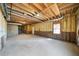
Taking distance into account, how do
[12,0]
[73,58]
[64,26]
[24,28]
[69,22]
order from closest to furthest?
[12,0] → [73,58] → [69,22] → [64,26] → [24,28]

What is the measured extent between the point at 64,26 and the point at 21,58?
3.32m

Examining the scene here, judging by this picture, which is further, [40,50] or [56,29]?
[56,29]

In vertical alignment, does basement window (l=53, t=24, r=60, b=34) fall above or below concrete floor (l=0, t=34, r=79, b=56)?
above

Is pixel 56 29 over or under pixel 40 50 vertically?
over

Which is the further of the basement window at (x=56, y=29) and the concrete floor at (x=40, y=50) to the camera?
the basement window at (x=56, y=29)

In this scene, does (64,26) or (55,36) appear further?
(55,36)

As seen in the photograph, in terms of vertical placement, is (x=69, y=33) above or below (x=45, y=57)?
above

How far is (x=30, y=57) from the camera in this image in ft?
6.81

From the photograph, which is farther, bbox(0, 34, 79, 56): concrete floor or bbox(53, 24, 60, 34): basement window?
bbox(53, 24, 60, 34): basement window

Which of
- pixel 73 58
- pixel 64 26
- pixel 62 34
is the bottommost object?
pixel 73 58

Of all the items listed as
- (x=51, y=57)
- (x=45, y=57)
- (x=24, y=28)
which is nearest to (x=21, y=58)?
(x=45, y=57)

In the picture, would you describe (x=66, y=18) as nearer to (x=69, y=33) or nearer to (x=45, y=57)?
(x=69, y=33)

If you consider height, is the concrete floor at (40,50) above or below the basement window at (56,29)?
below

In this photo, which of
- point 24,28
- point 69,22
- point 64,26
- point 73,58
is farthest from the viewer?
point 24,28
